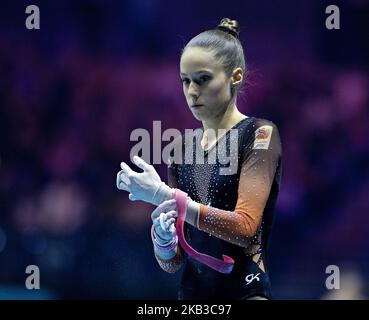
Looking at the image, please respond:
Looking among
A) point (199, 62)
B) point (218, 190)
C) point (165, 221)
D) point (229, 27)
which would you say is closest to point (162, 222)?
point (165, 221)

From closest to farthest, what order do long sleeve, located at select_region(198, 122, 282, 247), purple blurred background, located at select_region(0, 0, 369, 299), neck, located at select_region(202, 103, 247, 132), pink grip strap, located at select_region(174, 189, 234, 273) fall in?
long sleeve, located at select_region(198, 122, 282, 247), pink grip strap, located at select_region(174, 189, 234, 273), neck, located at select_region(202, 103, 247, 132), purple blurred background, located at select_region(0, 0, 369, 299)

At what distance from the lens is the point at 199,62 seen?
2342 millimetres

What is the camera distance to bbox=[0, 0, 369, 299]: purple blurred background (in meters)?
3.85

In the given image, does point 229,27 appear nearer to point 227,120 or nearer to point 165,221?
point 227,120

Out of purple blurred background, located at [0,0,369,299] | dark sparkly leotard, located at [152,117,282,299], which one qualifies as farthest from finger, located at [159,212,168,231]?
purple blurred background, located at [0,0,369,299]

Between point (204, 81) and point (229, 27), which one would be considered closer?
point (204, 81)

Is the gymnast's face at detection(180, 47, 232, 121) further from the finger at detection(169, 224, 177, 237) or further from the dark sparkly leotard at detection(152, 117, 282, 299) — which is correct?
the finger at detection(169, 224, 177, 237)

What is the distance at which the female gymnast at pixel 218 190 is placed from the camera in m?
2.21

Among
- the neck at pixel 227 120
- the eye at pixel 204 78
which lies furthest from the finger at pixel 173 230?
the eye at pixel 204 78

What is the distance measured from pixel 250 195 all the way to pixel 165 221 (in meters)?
0.31

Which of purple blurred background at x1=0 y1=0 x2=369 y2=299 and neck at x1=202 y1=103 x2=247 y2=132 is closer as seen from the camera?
neck at x1=202 y1=103 x2=247 y2=132

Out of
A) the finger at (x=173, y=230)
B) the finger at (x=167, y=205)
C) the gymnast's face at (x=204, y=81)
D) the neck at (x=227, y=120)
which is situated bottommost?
the finger at (x=173, y=230)

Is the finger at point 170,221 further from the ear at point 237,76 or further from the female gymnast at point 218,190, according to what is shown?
the ear at point 237,76

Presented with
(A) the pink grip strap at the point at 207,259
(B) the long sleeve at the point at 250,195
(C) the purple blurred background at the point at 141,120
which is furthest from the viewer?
(C) the purple blurred background at the point at 141,120
